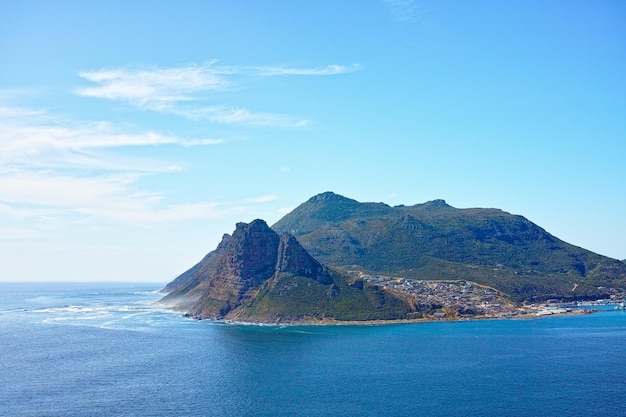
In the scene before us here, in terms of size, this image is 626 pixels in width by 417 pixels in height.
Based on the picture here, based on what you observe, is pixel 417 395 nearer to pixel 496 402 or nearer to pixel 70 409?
pixel 496 402

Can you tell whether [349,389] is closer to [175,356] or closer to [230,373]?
[230,373]

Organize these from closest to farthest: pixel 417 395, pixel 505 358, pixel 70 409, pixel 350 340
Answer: pixel 70 409
pixel 417 395
pixel 505 358
pixel 350 340

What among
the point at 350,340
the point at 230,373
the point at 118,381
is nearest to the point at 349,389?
the point at 230,373

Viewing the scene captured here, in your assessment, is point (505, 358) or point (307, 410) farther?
point (505, 358)

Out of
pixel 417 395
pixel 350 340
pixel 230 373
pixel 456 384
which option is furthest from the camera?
pixel 350 340

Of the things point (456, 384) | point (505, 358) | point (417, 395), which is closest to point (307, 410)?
point (417, 395)

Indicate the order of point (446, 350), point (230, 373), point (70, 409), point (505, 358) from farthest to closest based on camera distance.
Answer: point (446, 350)
point (505, 358)
point (230, 373)
point (70, 409)
